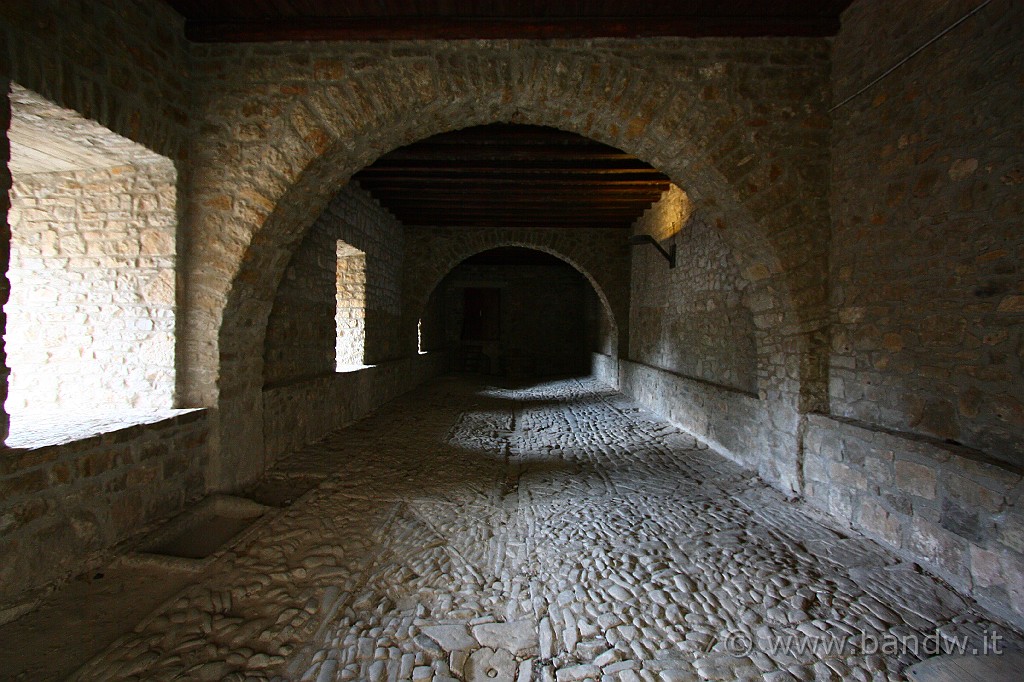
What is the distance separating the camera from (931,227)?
2.68 m

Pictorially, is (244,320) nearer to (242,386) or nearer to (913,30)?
(242,386)

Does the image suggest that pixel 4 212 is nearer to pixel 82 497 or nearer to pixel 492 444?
pixel 82 497

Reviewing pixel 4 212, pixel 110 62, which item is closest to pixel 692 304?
pixel 110 62

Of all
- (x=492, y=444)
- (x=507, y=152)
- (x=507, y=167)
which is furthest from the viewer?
(x=507, y=167)

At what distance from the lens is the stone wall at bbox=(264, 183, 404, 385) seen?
4.62 meters

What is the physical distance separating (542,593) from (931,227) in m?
2.91

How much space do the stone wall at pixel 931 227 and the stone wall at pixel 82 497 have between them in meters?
4.51

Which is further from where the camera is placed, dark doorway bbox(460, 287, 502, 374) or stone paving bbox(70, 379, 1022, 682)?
dark doorway bbox(460, 287, 502, 374)

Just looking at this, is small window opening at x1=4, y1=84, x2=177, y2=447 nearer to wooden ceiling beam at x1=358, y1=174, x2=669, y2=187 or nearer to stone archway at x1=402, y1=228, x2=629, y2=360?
wooden ceiling beam at x1=358, y1=174, x2=669, y2=187

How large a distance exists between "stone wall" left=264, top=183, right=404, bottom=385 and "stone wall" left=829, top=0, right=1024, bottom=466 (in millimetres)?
4654

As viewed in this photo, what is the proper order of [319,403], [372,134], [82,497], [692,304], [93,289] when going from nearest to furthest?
[82,497]
[93,289]
[372,134]
[319,403]
[692,304]

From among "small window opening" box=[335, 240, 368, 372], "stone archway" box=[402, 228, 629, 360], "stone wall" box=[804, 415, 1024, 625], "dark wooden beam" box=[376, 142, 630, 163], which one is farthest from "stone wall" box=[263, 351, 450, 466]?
"stone wall" box=[804, 415, 1024, 625]

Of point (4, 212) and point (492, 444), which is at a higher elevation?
point (4, 212)

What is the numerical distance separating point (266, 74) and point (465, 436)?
12.9 feet
